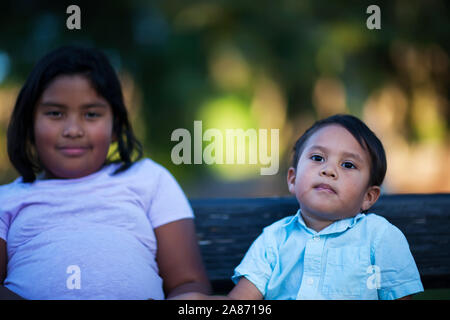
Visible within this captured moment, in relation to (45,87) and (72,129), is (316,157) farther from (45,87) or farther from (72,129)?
(45,87)

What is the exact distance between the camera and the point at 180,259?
175 centimetres

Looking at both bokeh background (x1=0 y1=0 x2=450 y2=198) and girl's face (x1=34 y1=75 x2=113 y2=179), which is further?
bokeh background (x1=0 y1=0 x2=450 y2=198)

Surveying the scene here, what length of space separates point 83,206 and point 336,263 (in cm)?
93

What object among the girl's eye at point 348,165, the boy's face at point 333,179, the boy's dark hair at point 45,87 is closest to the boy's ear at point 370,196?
the boy's face at point 333,179

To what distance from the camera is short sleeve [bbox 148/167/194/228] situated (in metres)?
1.82

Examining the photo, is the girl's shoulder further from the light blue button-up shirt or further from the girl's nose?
the light blue button-up shirt

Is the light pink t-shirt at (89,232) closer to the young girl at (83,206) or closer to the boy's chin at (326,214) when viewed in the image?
the young girl at (83,206)

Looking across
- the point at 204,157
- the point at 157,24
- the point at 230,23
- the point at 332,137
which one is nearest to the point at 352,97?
the point at 230,23

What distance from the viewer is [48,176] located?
6.41 ft

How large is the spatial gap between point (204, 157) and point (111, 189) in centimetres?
54

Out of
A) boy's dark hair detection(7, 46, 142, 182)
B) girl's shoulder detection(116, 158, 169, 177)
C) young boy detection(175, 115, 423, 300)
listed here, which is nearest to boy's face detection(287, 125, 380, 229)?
young boy detection(175, 115, 423, 300)

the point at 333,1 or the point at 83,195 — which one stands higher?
the point at 333,1

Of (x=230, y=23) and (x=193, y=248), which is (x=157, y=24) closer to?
(x=230, y=23)

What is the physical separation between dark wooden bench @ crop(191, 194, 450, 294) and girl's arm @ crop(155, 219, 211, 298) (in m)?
0.12
